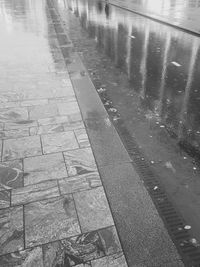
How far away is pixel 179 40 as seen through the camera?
1362cm

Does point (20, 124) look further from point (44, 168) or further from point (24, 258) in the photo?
point (24, 258)

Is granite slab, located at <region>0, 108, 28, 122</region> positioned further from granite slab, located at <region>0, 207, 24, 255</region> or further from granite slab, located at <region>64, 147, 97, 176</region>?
granite slab, located at <region>0, 207, 24, 255</region>

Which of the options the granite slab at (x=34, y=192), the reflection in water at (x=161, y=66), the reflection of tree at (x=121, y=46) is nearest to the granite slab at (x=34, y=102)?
the reflection in water at (x=161, y=66)

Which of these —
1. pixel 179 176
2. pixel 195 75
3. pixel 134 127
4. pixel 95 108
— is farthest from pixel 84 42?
pixel 179 176

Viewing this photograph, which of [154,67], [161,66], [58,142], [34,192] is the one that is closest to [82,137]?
[58,142]

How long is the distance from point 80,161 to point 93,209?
1.14 meters

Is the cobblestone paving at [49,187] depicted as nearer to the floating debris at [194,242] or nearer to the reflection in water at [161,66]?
the floating debris at [194,242]

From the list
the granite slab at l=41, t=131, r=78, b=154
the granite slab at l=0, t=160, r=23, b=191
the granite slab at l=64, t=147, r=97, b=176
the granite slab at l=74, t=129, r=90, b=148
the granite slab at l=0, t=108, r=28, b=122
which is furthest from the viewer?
the granite slab at l=0, t=108, r=28, b=122

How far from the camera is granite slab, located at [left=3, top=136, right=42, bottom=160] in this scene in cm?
487

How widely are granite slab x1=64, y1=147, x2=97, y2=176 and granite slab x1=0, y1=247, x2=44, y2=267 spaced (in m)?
1.47

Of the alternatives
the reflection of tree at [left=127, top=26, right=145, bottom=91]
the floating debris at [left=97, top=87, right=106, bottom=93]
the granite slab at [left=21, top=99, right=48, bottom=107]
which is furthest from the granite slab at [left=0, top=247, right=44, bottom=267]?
Answer: the reflection of tree at [left=127, top=26, right=145, bottom=91]

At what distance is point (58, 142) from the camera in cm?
524

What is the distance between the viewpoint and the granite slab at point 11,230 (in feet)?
10.6

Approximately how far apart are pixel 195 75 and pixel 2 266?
7.95 metres
